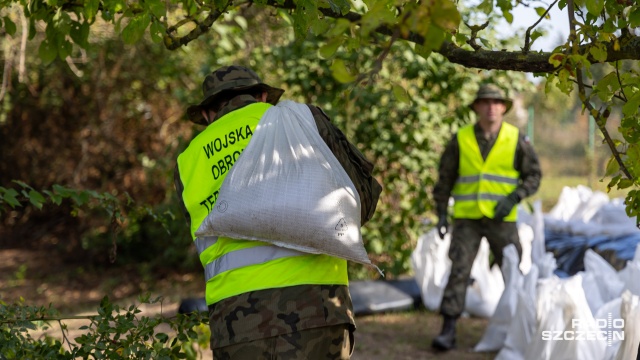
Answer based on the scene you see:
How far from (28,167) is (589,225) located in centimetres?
876

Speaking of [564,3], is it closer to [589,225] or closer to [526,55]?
[526,55]

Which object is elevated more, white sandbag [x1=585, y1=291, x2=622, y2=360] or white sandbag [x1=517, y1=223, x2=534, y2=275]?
white sandbag [x1=585, y1=291, x2=622, y2=360]

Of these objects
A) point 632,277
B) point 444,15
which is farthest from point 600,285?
point 444,15

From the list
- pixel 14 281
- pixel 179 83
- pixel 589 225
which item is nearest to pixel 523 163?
pixel 589 225

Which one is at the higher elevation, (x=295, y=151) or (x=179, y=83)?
(x=295, y=151)

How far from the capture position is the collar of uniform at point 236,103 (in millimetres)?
3098

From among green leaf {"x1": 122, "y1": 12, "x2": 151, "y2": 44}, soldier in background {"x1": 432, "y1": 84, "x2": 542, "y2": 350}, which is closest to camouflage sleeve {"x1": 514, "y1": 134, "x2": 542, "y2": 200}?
soldier in background {"x1": 432, "y1": 84, "x2": 542, "y2": 350}

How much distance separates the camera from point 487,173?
5.96 meters

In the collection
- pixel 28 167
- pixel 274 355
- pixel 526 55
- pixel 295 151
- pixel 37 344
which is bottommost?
pixel 28 167

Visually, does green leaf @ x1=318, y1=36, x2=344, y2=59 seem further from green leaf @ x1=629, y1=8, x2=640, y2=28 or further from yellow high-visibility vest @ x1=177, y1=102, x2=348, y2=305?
yellow high-visibility vest @ x1=177, y1=102, x2=348, y2=305

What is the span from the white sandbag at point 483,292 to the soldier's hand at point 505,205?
0.97m

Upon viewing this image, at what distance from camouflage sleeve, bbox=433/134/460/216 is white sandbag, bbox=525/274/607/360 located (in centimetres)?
146

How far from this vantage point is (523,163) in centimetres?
600

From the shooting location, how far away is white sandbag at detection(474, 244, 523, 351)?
5.37m
